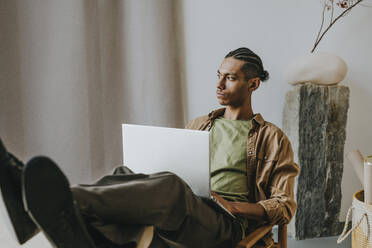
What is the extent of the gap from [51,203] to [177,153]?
457 mm

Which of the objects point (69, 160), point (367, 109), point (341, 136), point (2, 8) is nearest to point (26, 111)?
point (69, 160)

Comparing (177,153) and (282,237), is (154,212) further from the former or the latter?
(282,237)

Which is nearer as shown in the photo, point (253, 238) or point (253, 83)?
point (253, 238)

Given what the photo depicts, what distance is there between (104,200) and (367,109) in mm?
2151

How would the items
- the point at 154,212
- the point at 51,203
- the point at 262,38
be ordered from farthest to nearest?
the point at 262,38 → the point at 154,212 → the point at 51,203

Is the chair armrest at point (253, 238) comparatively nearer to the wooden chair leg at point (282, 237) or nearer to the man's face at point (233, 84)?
the wooden chair leg at point (282, 237)

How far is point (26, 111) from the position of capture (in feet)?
6.33

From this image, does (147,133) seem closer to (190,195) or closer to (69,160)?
(190,195)

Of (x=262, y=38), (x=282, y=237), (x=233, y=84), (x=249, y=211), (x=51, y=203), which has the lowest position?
(x=282, y=237)

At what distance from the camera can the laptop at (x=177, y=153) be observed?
43.3 inches

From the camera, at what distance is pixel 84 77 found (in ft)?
6.60

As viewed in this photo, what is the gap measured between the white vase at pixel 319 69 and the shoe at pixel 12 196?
5.59ft

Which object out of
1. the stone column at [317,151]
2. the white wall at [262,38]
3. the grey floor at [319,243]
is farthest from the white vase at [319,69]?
the grey floor at [319,243]

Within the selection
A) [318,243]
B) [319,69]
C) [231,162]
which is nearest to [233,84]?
[231,162]
